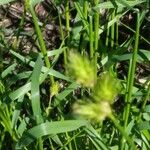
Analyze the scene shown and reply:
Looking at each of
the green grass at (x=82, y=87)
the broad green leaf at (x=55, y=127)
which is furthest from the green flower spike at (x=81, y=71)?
the broad green leaf at (x=55, y=127)

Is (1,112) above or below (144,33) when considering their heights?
above

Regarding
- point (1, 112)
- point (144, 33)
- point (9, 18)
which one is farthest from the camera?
point (9, 18)

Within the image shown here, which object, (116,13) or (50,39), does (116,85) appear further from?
(50,39)

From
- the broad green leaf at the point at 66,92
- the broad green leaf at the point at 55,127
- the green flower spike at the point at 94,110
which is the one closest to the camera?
the green flower spike at the point at 94,110

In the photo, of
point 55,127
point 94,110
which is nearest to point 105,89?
point 94,110

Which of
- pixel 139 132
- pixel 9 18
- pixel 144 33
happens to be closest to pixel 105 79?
pixel 139 132

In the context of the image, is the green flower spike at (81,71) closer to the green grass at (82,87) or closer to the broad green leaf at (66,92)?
the green grass at (82,87)

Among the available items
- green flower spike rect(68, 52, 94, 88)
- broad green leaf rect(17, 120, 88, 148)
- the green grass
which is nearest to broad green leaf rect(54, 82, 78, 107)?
the green grass

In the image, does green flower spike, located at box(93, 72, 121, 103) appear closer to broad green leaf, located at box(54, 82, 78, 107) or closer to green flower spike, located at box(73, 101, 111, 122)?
green flower spike, located at box(73, 101, 111, 122)
